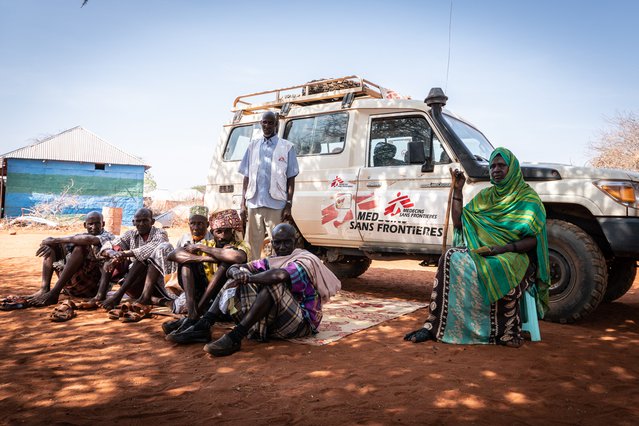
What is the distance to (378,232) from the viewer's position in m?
5.12

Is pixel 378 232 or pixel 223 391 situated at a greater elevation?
pixel 378 232

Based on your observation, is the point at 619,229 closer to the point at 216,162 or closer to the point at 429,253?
the point at 429,253

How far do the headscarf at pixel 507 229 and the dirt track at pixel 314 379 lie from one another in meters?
0.48

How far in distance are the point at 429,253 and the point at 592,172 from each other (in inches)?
66.7

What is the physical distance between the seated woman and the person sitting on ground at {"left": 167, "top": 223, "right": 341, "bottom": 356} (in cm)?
84

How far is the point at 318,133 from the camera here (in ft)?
19.0

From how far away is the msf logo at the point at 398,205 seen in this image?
4.94 metres

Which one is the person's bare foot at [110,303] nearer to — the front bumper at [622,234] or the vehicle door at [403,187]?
the vehicle door at [403,187]

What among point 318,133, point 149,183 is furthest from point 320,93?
point 149,183

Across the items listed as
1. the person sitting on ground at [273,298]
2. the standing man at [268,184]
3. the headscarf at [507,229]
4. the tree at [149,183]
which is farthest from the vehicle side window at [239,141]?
the tree at [149,183]

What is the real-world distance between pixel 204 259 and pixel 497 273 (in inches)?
90.3

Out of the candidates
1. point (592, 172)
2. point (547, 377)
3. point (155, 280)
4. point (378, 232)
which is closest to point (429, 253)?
point (378, 232)

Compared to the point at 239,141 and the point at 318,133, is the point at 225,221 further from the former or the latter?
the point at 239,141

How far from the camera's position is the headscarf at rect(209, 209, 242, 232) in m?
3.89
